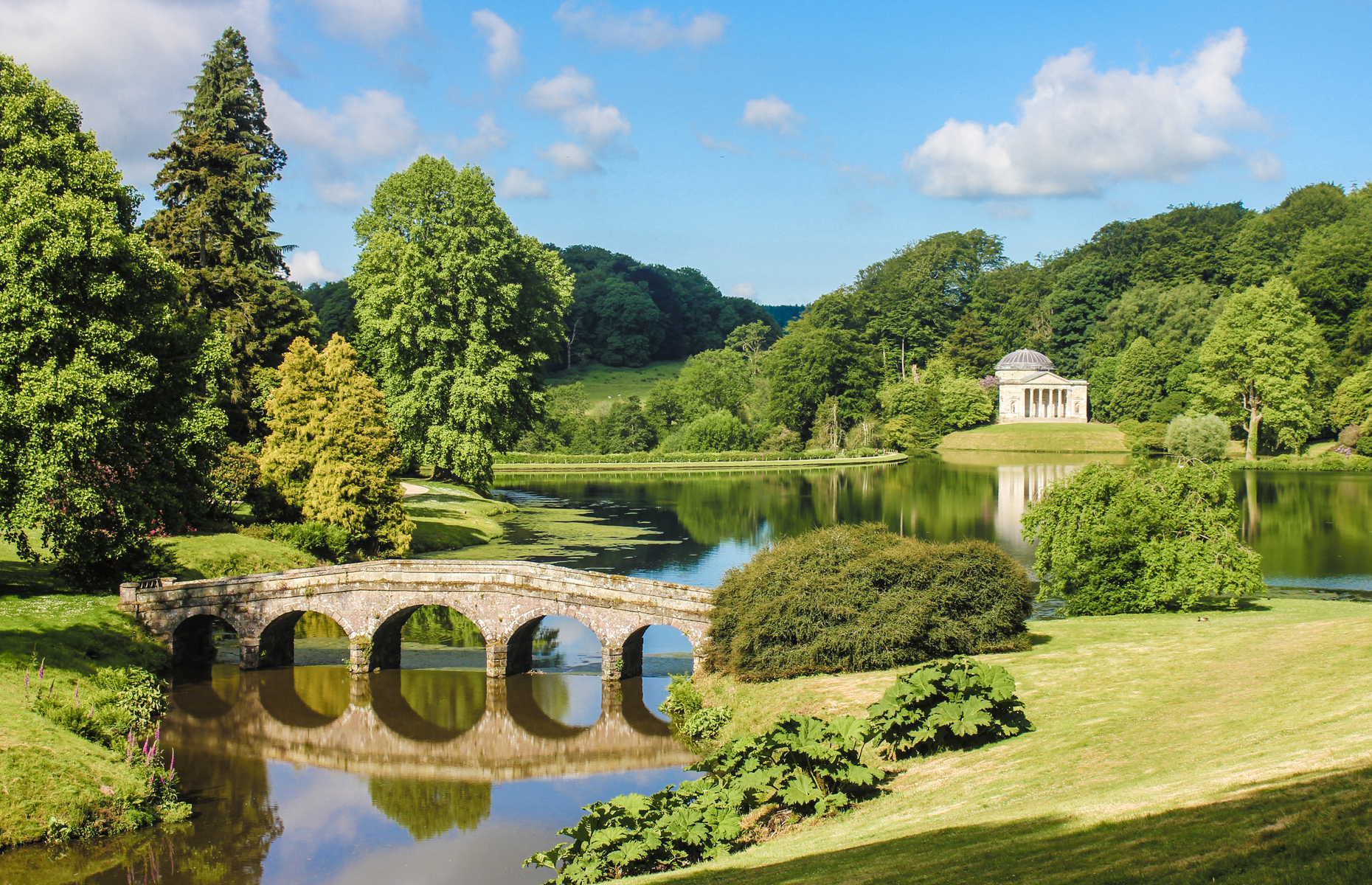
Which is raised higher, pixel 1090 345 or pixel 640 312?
pixel 640 312

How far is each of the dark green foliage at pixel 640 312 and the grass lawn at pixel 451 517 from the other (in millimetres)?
77255

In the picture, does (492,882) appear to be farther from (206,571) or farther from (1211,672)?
(206,571)

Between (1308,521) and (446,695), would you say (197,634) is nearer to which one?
(446,695)

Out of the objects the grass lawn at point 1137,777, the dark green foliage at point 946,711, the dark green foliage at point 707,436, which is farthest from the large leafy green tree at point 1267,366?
the dark green foliage at point 946,711

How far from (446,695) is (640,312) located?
405ft

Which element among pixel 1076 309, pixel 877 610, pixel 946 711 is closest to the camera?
pixel 946 711

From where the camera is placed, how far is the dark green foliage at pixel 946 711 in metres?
15.5

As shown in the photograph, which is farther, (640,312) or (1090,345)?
A: (640,312)

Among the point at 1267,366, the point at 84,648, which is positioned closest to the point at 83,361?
the point at 84,648

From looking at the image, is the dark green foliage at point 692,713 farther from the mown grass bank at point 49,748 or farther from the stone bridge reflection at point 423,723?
the mown grass bank at point 49,748

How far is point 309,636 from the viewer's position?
110 feet

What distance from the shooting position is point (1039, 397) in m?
115

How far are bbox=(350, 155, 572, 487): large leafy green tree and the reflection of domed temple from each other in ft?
249

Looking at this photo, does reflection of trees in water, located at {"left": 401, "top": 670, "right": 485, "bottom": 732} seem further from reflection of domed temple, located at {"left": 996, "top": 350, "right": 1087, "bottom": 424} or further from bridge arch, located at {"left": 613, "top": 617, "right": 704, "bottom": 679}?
reflection of domed temple, located at {"left": 996, "top": 350, "right": 1087, "bottom": 424}
